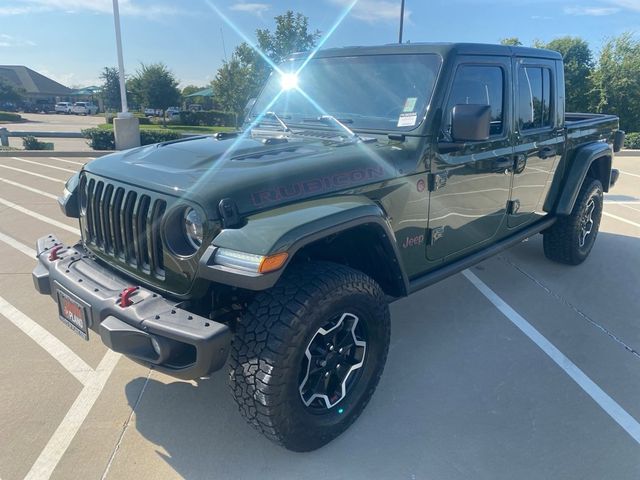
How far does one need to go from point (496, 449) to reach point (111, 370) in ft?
7.83

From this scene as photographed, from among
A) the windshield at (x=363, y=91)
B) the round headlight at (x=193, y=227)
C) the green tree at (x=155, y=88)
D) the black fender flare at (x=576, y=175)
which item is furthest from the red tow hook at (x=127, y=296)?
the green tree at (x=155, y=88)

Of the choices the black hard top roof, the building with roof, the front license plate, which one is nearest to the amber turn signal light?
the front license plate

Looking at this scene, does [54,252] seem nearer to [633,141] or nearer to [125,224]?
[125,224]

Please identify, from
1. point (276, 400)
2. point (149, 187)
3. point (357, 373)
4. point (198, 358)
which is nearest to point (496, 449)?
point (357, 373)

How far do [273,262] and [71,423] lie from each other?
1603mm

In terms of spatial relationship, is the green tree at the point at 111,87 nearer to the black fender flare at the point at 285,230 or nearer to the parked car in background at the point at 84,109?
the parked car in background at the point at 84,109

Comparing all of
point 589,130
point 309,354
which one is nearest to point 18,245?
point 309,354

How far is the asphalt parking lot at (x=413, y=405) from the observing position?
2.38 metres

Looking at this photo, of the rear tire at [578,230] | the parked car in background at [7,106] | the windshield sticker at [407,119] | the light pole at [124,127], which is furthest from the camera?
the parked car in background at [7,106]

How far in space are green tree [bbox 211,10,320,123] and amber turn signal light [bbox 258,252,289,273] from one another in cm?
1623

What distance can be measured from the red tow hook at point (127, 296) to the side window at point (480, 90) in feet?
6.87

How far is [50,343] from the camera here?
3395 millimetres

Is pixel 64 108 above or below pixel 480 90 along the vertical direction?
below

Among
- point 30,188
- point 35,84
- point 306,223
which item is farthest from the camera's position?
point 35,84
